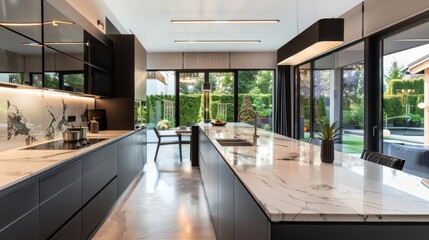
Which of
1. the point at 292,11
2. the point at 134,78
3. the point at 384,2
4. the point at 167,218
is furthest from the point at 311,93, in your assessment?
the point at 167,218

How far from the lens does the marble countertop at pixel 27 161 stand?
1.53 metres

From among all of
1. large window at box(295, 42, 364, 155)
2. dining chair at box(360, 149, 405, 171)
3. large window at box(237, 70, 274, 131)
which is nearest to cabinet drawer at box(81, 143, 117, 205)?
dining chair at box(360, 149, 405, 171)

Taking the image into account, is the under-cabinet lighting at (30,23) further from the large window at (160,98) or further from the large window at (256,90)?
the large window at (256,90)

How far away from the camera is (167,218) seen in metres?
3.17

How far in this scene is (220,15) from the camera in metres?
4.99

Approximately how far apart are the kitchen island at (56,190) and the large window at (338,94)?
410cm

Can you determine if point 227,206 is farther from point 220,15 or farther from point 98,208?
point 220,15

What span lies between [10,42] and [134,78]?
111 inches

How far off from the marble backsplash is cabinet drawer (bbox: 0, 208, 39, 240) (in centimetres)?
112

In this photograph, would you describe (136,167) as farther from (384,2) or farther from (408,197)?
(384,2)

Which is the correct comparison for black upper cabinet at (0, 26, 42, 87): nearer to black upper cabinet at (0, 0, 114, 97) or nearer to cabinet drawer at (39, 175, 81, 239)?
black upper cabinet at (0, 0, 114, 97)

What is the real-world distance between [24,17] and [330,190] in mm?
2529

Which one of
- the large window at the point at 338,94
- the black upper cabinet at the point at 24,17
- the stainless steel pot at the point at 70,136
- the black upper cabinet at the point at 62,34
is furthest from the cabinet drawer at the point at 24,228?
the large window at the point at 338,94

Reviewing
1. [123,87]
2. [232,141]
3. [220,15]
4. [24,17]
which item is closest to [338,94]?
[220,15]
